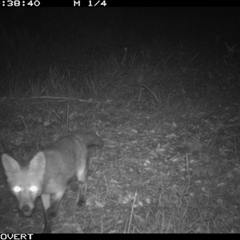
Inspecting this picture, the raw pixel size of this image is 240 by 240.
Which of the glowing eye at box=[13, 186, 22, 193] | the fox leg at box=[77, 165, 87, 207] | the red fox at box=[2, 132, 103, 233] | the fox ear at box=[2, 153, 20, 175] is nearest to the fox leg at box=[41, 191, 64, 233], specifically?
the red fox at box=[2, 132, 103, 233]

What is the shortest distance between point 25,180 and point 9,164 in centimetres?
26

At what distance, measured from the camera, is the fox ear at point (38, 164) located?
9.77 ft

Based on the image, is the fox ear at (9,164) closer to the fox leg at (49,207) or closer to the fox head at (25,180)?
the fox head at (25,180)

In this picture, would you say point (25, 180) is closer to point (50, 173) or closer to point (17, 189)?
point (17, 189)

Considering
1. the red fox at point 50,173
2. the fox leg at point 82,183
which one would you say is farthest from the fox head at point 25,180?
the fox leg at point 82,183

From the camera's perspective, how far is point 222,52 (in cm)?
861

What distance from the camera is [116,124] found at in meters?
5.82

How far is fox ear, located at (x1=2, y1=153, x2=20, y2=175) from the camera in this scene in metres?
2.88

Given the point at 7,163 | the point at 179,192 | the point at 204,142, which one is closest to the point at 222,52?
the point at 204,142

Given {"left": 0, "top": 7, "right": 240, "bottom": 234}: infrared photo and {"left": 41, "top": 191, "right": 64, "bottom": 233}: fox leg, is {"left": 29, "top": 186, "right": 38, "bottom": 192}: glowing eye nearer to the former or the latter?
{"left": 0, "top": 7, "right": 240, "bottom": 234}: infrared photo

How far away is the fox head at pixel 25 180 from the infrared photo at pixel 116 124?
12mm

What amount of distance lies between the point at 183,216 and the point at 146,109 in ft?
11.1

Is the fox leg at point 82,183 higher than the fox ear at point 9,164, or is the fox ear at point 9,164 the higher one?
the fox ear at point 9,164

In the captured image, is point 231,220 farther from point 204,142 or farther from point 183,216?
point 204,142
